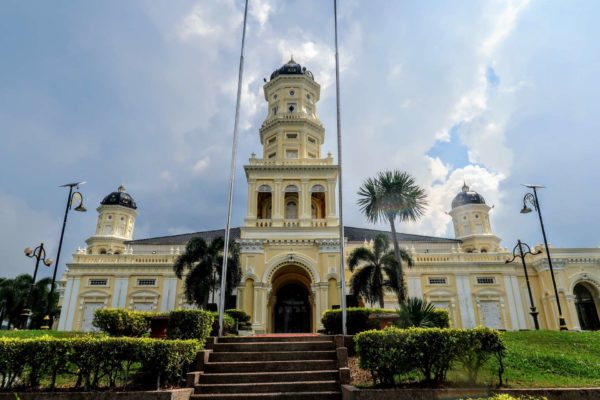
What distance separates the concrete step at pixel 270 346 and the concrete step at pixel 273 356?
1.29 ft

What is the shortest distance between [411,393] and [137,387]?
680cm

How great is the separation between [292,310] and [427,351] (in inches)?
989

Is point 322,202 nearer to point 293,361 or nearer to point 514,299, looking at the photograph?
point 514,299

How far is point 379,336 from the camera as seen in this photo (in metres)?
10.1

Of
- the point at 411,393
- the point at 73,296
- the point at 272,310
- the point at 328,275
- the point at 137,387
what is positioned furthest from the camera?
the point at 73,296

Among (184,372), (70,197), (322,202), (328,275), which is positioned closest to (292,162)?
(322,202)

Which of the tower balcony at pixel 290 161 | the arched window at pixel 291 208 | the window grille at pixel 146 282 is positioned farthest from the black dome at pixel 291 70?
the window grille at pixel 146 282

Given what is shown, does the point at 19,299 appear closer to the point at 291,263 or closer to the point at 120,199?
the point at 120,199

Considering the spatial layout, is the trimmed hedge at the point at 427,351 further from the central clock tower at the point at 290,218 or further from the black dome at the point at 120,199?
the black dome at the point at 120,199

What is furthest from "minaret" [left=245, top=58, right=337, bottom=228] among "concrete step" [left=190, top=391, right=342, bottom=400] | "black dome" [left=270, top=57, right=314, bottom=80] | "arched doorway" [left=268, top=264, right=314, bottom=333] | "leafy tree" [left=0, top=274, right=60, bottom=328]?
"leafy tree" [left=0, top=274, right=60, bottom=328]

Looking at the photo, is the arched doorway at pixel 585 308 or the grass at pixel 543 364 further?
the arched doorway at pixel 585 308

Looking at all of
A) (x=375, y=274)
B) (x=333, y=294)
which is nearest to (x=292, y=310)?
(x=333, y=294)

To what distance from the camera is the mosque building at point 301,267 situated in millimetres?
31844

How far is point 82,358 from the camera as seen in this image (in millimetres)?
9672
